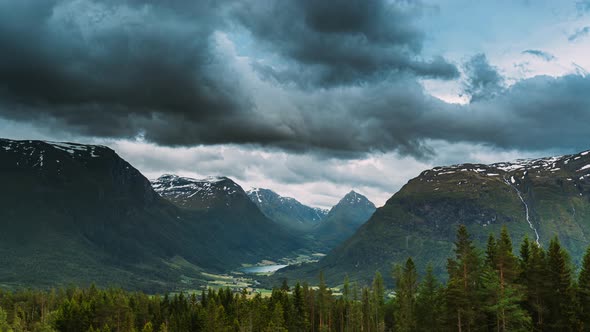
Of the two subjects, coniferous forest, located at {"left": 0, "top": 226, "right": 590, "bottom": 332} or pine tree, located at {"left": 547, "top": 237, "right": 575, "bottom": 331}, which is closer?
coniferous forest, located at {"left": 0, "top": 226, "right": 590, "bottom": 332}

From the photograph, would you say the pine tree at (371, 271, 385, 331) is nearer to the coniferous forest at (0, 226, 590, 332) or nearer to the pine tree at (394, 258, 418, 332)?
the coniferous forest at (0, 226, 590, 332)

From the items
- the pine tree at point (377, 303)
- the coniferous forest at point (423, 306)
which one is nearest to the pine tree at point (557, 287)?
the coniferous forest at point (423, 306)

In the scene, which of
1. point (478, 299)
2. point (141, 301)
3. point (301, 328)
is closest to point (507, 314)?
point (478, 299)

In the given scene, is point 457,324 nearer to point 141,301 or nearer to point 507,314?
point 507,314

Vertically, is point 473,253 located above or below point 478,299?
above

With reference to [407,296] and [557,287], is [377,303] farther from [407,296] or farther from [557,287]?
[557,287]

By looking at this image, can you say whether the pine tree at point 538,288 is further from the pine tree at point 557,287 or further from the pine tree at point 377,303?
the pine tree at point 377,303

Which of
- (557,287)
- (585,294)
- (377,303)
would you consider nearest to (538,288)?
(557,287)

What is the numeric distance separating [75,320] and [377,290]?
326 feet

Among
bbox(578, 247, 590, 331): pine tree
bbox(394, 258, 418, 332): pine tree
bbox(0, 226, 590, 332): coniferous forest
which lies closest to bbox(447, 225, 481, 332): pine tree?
bbox(0, 226, 590, 332): coniferous forest

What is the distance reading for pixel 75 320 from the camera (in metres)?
150

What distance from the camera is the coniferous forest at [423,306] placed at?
226 feet

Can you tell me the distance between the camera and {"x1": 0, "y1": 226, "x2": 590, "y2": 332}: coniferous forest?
226ft

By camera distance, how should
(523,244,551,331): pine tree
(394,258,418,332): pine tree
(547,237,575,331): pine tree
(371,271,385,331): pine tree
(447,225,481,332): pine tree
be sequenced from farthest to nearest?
(371,271,385,331): pine tree, (394,258,418,332): pine tree, (523,244,551,331): pine tree, (547,237,575,331): pine tree, (447,225,481,332): pine tree
